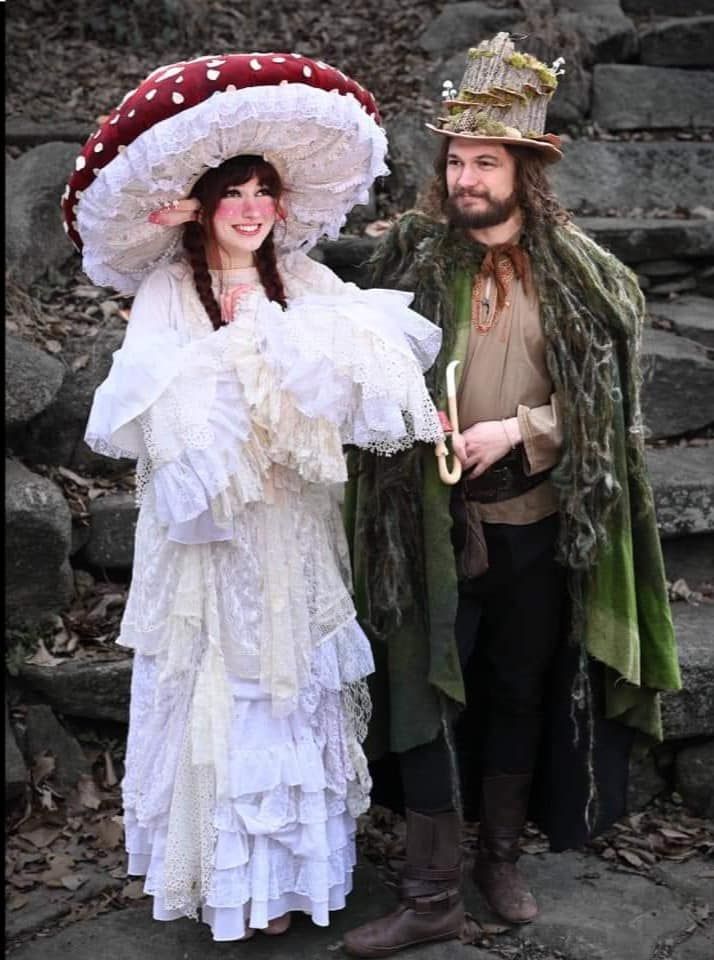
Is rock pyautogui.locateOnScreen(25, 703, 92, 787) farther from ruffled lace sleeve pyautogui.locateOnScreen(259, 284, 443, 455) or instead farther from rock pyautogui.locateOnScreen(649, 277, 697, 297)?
rock pyautogui.locateOnScreen(649, 277, 697, 297)

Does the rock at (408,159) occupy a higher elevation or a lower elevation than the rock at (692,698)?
higher

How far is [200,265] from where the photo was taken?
2.86 metres

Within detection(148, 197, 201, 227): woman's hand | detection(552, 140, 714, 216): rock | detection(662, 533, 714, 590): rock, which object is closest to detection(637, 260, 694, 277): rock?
detection(552, 140, 714, 216): rock

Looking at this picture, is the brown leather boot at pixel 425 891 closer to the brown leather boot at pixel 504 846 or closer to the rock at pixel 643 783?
the brown leather boot at pixel 504 846

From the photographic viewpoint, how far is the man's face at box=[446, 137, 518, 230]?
292 centimetres

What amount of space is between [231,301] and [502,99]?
77cm

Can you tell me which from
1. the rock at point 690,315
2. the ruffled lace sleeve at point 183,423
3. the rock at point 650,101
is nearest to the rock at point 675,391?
the rock at point 690,315

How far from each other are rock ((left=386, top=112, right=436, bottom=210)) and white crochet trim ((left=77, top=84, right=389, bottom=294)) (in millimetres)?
2329

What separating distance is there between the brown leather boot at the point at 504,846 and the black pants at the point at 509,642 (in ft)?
0.15

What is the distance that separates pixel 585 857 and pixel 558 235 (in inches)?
69.4

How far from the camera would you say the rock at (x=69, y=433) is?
428 centimetres

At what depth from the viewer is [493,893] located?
3268mm

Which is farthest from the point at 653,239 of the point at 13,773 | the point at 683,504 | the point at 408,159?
the point at 13,773

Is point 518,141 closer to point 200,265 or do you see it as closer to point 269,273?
point 269,273
